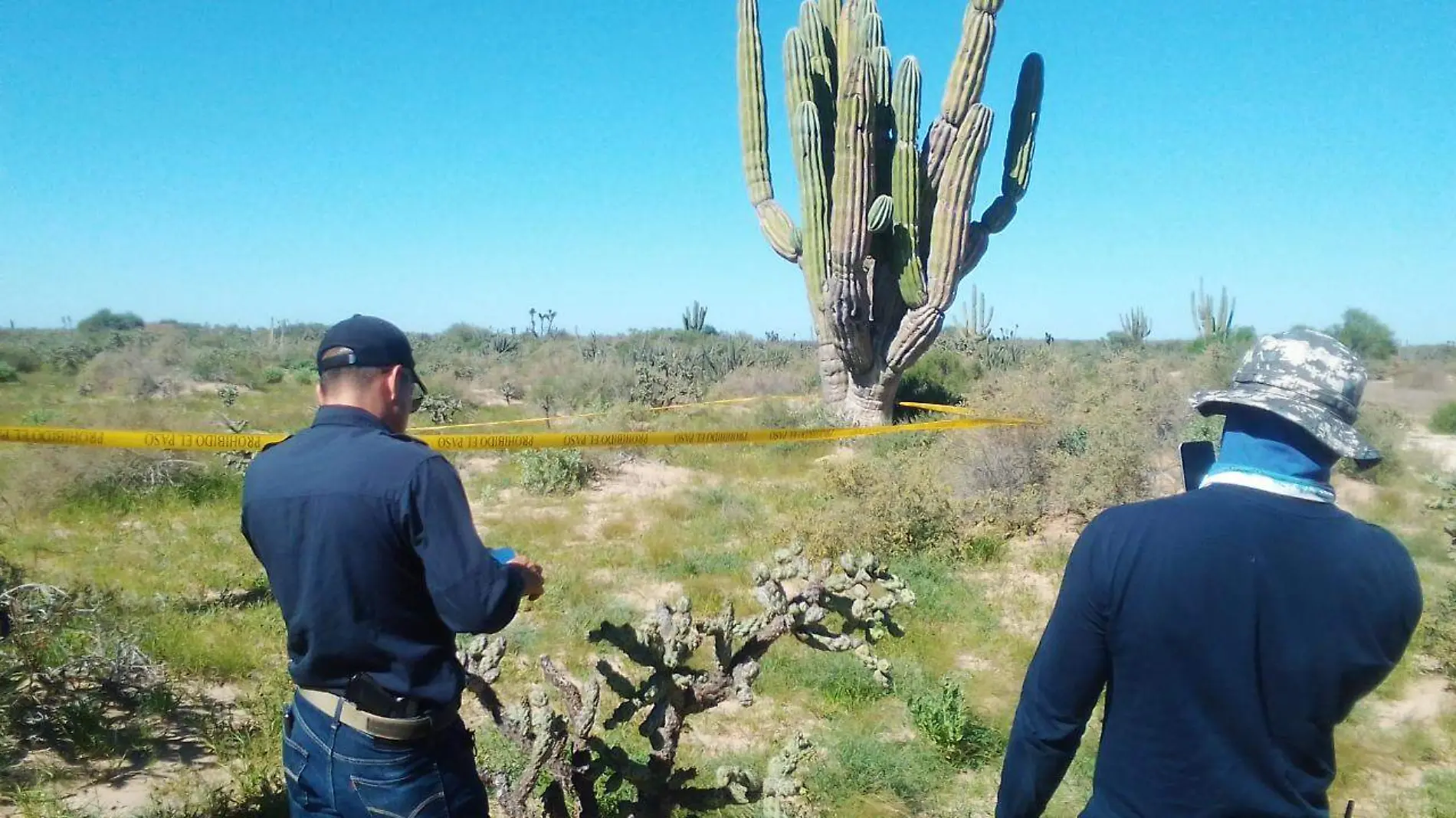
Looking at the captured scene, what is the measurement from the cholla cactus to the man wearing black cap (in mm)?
A: 310

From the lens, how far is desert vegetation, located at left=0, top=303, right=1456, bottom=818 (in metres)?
2.24

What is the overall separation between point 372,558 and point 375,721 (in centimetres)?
37

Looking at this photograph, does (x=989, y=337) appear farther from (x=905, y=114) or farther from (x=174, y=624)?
(x=174, y=624)

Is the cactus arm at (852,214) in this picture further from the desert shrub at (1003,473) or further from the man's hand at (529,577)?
the man's hand at (529,577)

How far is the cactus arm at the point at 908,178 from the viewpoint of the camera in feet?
35.8

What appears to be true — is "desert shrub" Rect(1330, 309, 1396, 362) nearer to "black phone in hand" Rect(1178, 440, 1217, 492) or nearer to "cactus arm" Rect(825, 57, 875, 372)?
"cactus arm" Rect(825, 57, 875, 372)

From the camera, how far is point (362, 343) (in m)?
1.81

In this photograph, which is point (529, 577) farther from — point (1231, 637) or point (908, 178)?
point (908, 178)

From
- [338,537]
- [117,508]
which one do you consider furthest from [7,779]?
[117,508]

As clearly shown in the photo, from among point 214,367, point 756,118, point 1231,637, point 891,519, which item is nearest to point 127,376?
point 214,367

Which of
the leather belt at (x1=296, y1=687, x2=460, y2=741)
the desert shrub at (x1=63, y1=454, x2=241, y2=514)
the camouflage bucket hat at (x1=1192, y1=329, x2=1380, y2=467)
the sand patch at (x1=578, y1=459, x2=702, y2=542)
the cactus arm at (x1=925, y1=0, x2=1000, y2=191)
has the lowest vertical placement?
the sand patch at (x1=578, y1=459, x2=702, y2=542)

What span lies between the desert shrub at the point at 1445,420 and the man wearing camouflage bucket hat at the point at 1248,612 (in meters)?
15.3

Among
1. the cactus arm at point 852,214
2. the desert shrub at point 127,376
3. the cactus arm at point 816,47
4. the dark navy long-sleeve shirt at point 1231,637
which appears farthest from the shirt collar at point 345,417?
the desert shrub at point 127,376

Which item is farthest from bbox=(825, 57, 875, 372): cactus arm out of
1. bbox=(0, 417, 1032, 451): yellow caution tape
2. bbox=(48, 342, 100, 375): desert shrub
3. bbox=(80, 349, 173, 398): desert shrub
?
bbox=(48, 342, 100, 375): desert shrub
